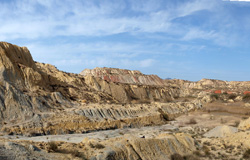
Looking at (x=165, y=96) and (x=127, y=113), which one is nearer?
Result: (x=127, y=113)

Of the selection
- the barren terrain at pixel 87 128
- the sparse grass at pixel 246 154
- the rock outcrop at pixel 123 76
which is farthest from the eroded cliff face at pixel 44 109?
the rock outcrop at pixel 123 76

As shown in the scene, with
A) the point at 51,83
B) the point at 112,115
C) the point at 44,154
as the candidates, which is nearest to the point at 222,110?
the point at 112,115

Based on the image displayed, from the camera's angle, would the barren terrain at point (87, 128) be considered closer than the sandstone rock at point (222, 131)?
Yes

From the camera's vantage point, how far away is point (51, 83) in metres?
41.9

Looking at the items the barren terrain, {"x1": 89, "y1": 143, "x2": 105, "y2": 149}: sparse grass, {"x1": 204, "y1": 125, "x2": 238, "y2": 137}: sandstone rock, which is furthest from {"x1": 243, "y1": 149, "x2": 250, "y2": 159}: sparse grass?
{"x1": 89, "y1": 143, "x2": 105, "y2": 149}: sparse grass

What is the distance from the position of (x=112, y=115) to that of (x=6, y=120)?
1536 cm

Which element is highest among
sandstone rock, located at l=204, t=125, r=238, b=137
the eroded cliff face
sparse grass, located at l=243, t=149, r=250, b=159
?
the eroded cliff face

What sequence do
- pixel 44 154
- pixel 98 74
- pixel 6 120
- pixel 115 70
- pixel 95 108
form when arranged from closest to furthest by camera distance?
pixel 44 154, pixel 6 120, pixel 95 108, pixel 98 74, pixel 115 70

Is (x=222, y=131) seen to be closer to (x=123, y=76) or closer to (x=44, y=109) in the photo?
(x=44, y=109)

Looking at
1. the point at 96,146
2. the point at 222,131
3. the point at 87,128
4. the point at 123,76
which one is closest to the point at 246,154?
the point at 222,131

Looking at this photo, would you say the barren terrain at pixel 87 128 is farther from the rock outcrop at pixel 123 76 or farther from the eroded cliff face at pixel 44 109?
the rock outcrop at pixel 123 76

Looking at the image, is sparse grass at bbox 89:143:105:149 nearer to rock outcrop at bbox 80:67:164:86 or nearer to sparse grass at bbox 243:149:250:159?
sparse grass at bbox 243:149:250:159

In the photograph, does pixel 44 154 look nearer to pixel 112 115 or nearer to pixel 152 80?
pixel 112 115

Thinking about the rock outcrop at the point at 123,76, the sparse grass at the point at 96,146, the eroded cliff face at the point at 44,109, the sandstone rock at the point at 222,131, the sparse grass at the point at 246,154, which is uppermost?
the rock outcrop at the point at 123,76
